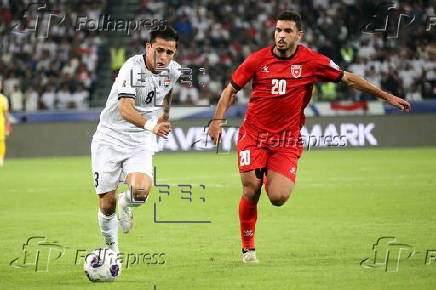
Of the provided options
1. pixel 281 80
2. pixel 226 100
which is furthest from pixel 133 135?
pixel 281 80

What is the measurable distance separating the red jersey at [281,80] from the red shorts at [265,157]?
0.48 feet

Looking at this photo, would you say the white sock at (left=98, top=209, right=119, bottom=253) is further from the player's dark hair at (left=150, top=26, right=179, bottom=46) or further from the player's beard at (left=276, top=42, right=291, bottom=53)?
the player's beard at (left=276, top=42, right=291, bottom=53)

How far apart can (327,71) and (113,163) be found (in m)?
2.22

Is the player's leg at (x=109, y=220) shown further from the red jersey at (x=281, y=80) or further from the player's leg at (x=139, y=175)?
the red jersey at (x=281, y=80)

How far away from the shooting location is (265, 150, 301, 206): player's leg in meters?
8.92

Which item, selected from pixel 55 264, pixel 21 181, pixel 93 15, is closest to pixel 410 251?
pixel 55 264

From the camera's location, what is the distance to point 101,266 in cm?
786

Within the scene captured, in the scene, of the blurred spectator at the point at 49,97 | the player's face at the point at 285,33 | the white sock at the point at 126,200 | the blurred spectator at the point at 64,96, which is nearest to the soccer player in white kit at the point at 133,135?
the white sock at the point at 126,200

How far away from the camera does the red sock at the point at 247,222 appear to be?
29.3 feet

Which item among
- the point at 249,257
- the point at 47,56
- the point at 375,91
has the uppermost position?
the point at 375,91

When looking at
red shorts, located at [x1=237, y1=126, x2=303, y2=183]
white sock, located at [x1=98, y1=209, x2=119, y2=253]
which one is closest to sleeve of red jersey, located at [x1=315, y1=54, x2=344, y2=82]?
red shorts, located at [x1=237, y1=126, x2=303, y2=183]

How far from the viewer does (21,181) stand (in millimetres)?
18984

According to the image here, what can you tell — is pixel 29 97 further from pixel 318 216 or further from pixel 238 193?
pixel 318 216

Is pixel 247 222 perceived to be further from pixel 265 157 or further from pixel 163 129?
pixel 163 129
